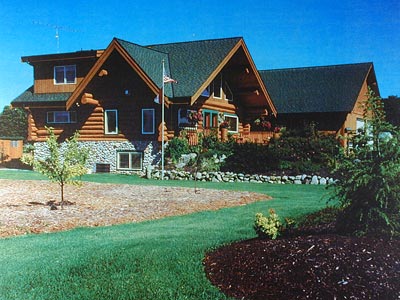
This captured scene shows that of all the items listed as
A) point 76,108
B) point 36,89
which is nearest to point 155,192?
point 76,108

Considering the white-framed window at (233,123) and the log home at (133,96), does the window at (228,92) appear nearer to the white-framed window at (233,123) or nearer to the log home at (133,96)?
the log home at (133,96)

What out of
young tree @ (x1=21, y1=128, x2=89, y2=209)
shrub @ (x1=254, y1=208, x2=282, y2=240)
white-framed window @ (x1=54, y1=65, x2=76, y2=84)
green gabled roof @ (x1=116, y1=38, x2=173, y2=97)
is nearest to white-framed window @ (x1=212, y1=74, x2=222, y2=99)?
green gabled roof @ (x1=116, y1=38, x2=173, y2=97)

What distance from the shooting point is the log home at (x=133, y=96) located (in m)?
11.2

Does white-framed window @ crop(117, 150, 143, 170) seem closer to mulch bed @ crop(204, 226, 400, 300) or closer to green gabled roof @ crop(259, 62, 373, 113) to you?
mulch bed @ crop(204, 226, 400, 300)

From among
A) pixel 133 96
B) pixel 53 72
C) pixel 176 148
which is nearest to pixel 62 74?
pixel 53 72

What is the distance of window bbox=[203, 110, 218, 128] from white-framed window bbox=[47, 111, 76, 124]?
456 inches

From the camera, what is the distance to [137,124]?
13.2m

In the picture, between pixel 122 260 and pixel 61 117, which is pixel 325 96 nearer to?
pixel 61 117

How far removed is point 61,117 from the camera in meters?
11.2

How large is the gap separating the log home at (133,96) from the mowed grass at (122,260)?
143 inches

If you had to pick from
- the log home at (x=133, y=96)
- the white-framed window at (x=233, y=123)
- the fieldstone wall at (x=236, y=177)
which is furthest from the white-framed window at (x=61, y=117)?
the white-framed window at (x=233, y=123)

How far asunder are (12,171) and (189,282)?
770 centimetres

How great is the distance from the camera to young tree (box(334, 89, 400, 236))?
4945 mm

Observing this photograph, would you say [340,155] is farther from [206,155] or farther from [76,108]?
[206,155]
